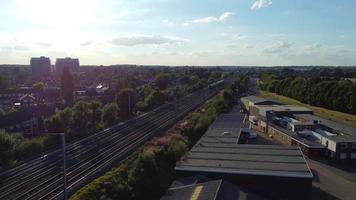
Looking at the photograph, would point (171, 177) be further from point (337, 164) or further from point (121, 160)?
point (337, 164)

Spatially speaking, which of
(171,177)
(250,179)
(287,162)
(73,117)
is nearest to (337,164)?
(287,162)

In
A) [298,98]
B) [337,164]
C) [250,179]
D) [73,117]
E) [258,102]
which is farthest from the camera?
[298,98]

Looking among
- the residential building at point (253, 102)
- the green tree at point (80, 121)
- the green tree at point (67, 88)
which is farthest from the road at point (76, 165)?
the residential building at point (253, 102)

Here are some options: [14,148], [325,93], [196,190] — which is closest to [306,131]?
[196,190]

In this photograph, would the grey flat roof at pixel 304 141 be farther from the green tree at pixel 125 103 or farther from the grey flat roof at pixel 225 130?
the green tree at pixel 125 103

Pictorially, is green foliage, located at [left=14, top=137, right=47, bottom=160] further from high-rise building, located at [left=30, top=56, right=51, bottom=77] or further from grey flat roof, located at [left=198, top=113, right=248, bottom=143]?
high-rise building, located at [left=30, top=56, right=51, bottom=77]

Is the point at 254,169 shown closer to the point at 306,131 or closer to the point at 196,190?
the point at 196,190

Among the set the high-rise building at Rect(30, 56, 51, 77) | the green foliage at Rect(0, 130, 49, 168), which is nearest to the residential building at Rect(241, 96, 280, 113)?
the green foliage at Rect(0, 130, 49, 168)
